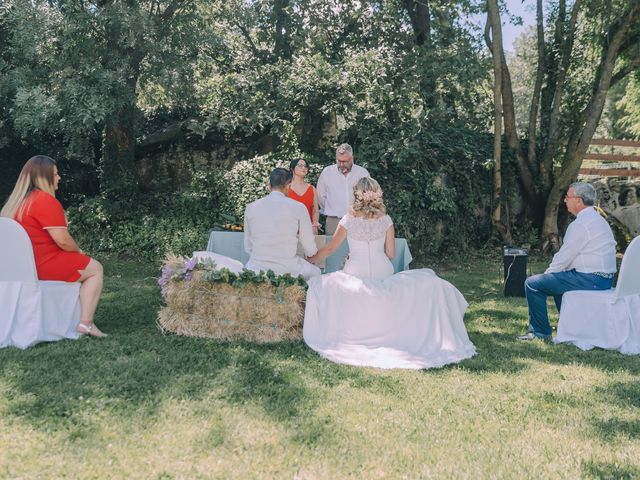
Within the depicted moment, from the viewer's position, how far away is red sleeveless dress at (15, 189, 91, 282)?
512 centimetres

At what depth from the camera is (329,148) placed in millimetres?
11078

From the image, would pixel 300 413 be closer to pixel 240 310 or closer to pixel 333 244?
pixel 240 310

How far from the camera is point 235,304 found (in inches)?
214

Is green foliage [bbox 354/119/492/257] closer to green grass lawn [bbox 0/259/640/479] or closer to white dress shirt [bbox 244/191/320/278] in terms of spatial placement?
white dress shirt [bbox 244/191/320/278]

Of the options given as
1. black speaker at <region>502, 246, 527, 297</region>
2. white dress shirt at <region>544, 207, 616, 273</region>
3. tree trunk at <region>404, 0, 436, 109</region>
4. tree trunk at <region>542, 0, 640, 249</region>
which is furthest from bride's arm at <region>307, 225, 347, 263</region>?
tree trunk at <region>542, 0, 640, 249</region>

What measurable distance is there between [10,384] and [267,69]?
8.46 m

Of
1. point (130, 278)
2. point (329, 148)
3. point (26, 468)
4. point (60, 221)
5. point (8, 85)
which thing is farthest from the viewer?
point (329, 148)

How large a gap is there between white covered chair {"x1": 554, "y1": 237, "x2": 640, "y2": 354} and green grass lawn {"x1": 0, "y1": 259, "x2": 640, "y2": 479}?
0.66 ft

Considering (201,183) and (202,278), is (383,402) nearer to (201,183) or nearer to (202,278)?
(202,278)

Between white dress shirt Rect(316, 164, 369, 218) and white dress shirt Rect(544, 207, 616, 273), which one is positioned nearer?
white dress shirt Rect(544, 207, 616, 273)

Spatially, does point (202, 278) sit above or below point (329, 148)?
below

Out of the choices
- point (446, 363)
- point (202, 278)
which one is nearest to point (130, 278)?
point (202, 278)

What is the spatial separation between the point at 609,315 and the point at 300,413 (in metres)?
3.28

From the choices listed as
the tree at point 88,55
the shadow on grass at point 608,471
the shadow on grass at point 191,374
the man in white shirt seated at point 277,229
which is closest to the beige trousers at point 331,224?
the man in white shirt seated at point 277,229
